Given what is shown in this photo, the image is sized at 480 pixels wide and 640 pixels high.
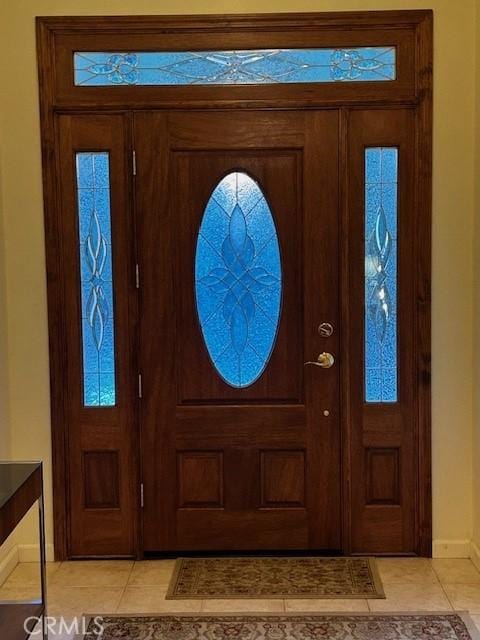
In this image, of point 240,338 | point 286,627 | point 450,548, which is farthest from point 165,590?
point 450,548

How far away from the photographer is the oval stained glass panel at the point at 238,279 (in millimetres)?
3309

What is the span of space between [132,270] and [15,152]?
765 mm

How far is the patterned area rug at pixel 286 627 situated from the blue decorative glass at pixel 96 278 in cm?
102

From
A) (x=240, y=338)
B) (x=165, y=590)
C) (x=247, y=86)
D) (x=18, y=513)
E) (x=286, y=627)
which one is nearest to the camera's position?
(x=18, y=513)

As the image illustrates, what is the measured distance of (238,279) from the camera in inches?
131

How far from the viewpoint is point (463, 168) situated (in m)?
3.25

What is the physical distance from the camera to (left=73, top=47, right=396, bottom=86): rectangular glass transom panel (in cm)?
324

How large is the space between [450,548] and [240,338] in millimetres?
1410

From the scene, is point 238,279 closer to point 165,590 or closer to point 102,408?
point 102,408

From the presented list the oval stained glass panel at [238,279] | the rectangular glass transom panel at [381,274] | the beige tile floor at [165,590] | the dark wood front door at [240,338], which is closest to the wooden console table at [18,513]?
the beige tile floor at [165,590]

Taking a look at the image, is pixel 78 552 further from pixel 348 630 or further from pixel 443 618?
pixel 443 618

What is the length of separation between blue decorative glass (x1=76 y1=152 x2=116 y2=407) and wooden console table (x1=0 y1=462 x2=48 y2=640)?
40.1 inches

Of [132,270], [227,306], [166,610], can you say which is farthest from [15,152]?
[166,610]

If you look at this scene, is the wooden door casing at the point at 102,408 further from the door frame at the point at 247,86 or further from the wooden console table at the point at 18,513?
the wooden console table at the point at 18,513
